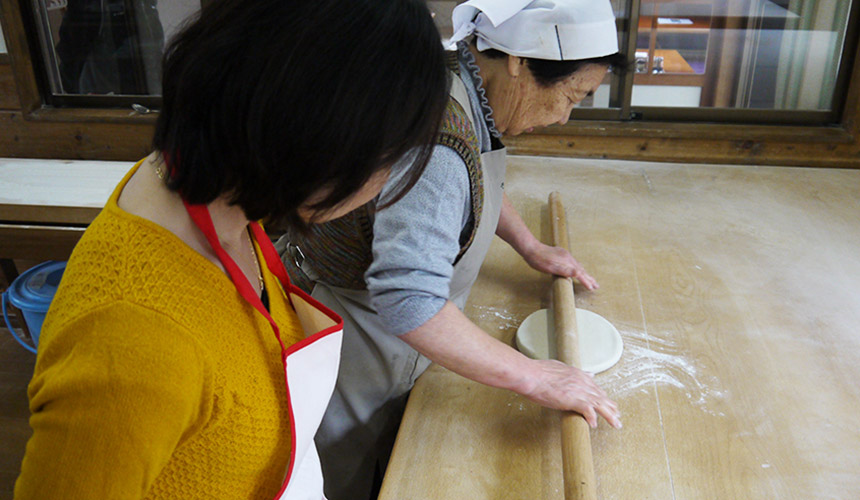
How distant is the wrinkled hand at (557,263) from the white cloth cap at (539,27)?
0.47 meters

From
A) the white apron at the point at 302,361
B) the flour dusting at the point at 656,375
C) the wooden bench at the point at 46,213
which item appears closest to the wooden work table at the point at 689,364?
the flour dusting at the point at 656,375

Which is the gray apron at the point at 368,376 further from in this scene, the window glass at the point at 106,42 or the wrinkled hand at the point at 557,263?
the window glass at the point at 106,42

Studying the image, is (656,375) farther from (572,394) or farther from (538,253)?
(538,253)

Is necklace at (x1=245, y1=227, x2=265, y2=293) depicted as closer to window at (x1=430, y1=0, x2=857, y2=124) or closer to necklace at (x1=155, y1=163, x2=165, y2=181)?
necklace at (x1=155, y1=163, x2=165, y2=181)

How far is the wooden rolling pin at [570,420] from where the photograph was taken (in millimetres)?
805

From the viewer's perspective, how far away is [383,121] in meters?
0.58

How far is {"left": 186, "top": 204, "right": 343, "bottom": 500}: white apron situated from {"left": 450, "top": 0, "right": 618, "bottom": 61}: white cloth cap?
20.7 inches

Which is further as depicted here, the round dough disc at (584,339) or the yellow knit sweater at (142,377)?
the round dough disc at (584,339)

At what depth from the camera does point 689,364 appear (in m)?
1.13

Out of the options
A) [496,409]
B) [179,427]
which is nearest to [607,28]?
[496,409]

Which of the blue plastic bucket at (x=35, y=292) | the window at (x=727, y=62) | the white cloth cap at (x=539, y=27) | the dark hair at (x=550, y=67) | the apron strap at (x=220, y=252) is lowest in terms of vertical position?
the blue plastic bucket at (x=35, y=292)

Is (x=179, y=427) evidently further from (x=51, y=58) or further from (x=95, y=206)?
(x=51, y=58)

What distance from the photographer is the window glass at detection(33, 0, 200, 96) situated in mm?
2482

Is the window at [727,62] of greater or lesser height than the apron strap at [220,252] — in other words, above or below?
below
